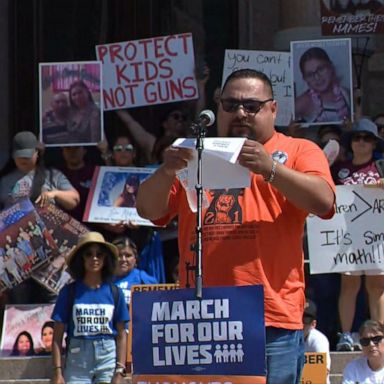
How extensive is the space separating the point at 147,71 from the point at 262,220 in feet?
18.6

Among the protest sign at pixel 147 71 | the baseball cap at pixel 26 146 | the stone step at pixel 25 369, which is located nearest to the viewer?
the stone step at pixel 25 369

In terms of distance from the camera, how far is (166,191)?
4.75m

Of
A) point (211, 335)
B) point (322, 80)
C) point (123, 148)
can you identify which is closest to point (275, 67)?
point (322, 80)

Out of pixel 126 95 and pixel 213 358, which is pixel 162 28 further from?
pixel 213 358

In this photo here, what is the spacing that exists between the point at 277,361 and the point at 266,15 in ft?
29.6

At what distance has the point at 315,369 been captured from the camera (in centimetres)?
834

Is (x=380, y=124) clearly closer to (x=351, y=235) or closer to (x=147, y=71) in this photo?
(x=351, y=235)

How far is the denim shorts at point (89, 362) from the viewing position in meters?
8.21

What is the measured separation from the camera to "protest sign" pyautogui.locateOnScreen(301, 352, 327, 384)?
8.31 meters

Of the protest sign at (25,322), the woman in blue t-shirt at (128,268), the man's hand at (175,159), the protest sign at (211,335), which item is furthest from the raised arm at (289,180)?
the protest sign at (25,322)

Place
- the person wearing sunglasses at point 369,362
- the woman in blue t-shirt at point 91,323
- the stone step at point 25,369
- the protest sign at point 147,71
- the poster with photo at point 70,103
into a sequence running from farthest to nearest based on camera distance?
the protest sign at point 147,71 → the poster with photo at point 70,103 → the stone step at point 25,369 → the woman in blue t-shirt at point 91,323 → the person wearing sunglasses at point 369,362

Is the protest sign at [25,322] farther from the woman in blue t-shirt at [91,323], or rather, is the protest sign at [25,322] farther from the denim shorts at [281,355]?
the denim shorts at [281,355]

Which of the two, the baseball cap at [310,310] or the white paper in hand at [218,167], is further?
the baseball cap at [310,310]

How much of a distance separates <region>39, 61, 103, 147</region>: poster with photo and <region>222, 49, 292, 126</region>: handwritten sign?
1.01 meters
